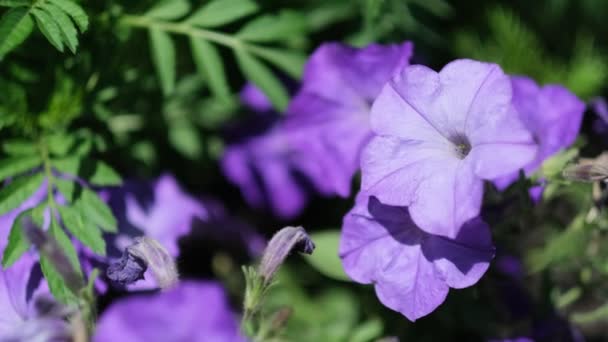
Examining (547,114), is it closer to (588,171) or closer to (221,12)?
(588,171)

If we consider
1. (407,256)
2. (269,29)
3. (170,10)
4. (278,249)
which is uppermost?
(170,10)

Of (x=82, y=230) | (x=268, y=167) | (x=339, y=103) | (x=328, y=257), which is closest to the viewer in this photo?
(x=82, y=230)

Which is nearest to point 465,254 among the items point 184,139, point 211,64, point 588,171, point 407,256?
point 407,256

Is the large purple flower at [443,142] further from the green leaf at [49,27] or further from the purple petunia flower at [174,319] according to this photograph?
the green leaf at [49,27]

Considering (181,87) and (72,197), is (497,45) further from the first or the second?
(72,197)

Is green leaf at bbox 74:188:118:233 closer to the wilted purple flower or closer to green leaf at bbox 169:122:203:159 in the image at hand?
the wilted purple flower

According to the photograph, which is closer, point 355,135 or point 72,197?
point 72,197

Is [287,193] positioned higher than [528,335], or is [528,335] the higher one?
[287,193]

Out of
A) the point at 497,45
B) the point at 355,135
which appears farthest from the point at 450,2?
the point at 355,135
